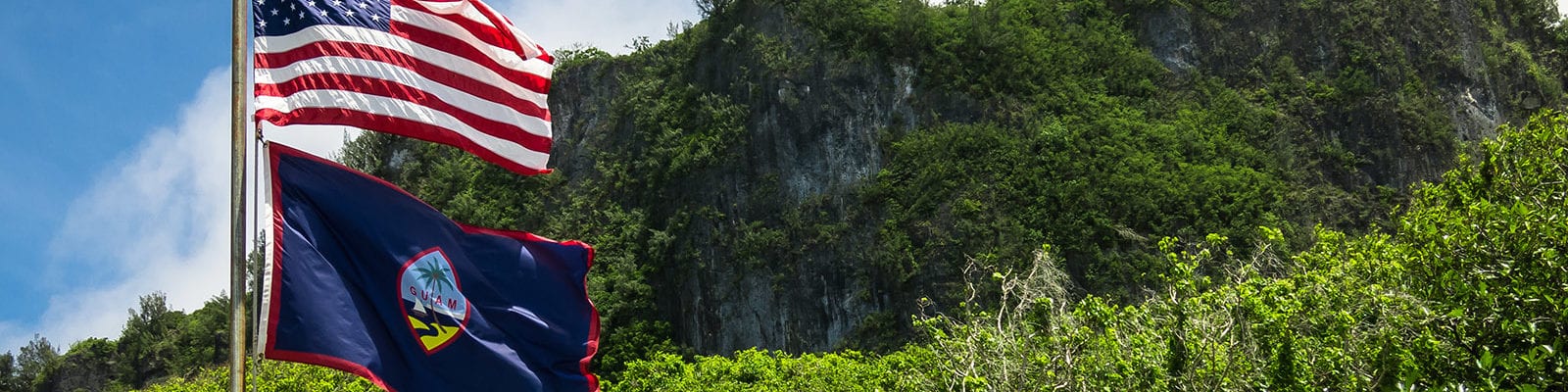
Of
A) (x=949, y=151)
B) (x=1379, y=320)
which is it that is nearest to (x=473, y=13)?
(x=1379, y=320)

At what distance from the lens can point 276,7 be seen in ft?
27.1

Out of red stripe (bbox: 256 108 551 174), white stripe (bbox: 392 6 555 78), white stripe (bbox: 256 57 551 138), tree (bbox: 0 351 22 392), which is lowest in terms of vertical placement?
tree (bbox: 0 351 22 392)

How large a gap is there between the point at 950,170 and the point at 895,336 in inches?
241

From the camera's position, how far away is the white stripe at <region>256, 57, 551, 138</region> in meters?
8.18

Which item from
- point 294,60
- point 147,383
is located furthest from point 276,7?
point 147,383

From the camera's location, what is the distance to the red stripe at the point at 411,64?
322 inches

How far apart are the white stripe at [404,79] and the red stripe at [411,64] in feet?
0.09

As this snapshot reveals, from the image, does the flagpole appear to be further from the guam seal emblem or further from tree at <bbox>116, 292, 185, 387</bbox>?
tree at <bbox>116, 292, 185, 387</bbox>

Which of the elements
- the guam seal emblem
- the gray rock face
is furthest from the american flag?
the gray rock face

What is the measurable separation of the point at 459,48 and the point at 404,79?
17.8 inches

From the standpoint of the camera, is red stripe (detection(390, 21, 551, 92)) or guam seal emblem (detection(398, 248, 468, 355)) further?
red stripe (detection(390, 21, 551, 92))

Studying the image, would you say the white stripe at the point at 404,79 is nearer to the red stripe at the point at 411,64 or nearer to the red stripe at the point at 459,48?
the red stripe at the point at 411,64

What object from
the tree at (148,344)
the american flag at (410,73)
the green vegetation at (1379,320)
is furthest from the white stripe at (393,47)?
the tree at (148,344)

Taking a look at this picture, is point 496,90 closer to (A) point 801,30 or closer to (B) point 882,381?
(B) point 882,381
